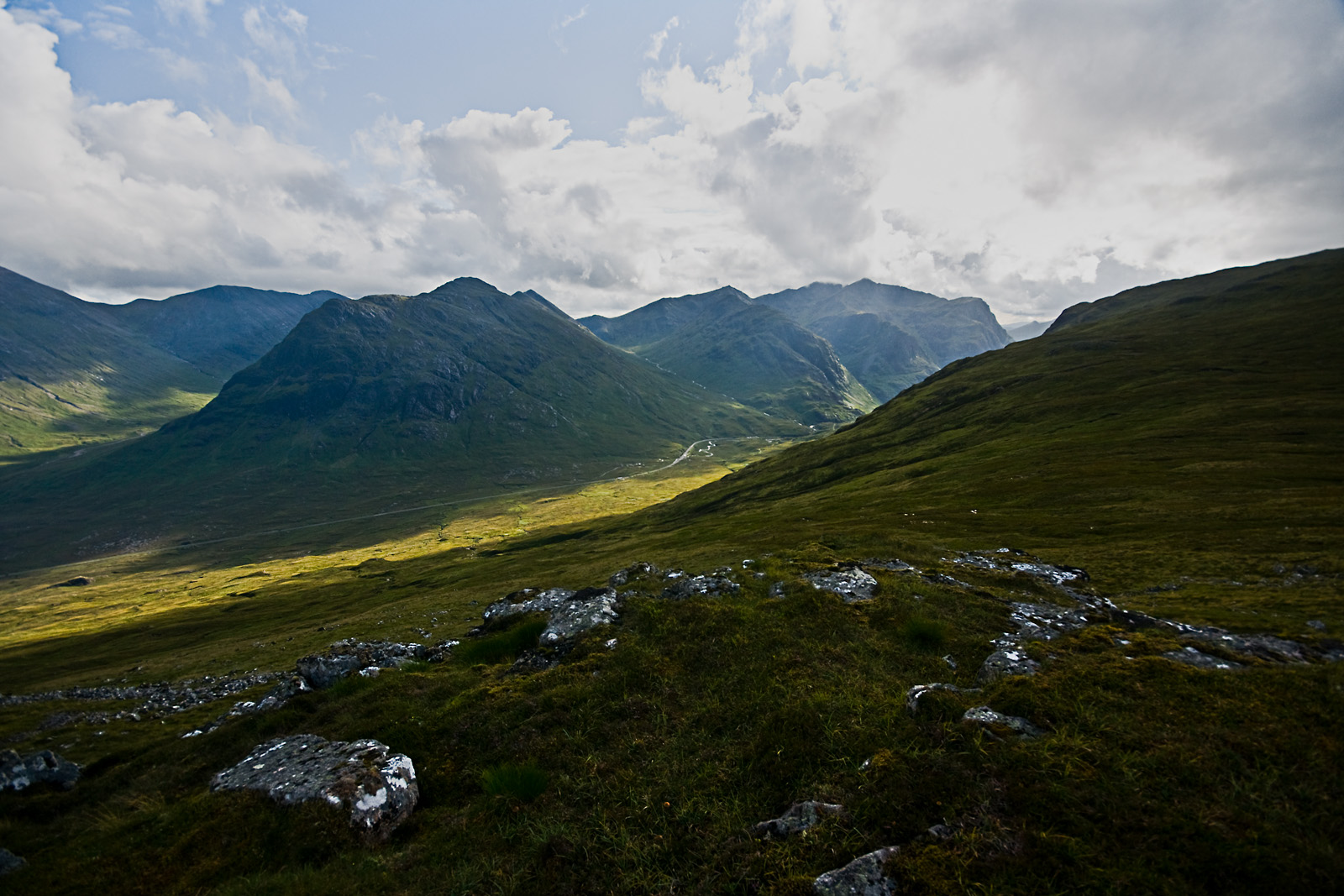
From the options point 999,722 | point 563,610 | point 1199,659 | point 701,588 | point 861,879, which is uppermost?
point 563,610

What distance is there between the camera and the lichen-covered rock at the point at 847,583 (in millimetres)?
19594

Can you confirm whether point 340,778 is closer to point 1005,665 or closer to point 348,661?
point 348,661

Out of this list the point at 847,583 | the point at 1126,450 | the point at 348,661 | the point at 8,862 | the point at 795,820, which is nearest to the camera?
the point at 795,820

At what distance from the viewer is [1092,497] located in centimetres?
4612

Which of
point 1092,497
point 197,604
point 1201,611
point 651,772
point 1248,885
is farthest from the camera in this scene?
point 197,604

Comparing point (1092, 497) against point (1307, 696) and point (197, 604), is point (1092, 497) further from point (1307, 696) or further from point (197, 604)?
point (197, 604)

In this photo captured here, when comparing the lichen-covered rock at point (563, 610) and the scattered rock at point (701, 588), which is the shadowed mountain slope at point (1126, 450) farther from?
the lichen-covered rock at point (563, 610)

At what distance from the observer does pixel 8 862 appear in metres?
11.4

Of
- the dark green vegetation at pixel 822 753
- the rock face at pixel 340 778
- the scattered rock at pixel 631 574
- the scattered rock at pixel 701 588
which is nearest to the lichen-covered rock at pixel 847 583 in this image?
the dark green vegetation at pixel 822 753

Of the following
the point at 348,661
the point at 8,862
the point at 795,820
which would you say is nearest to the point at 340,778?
the point at 8,862

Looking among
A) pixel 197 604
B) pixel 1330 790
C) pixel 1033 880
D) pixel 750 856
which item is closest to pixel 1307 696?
pixel 1330 790

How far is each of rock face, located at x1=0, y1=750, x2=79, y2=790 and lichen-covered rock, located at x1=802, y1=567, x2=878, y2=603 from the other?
2583cm

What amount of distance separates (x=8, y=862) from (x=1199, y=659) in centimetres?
2714

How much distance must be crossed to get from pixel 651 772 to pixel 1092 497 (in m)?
51.9
